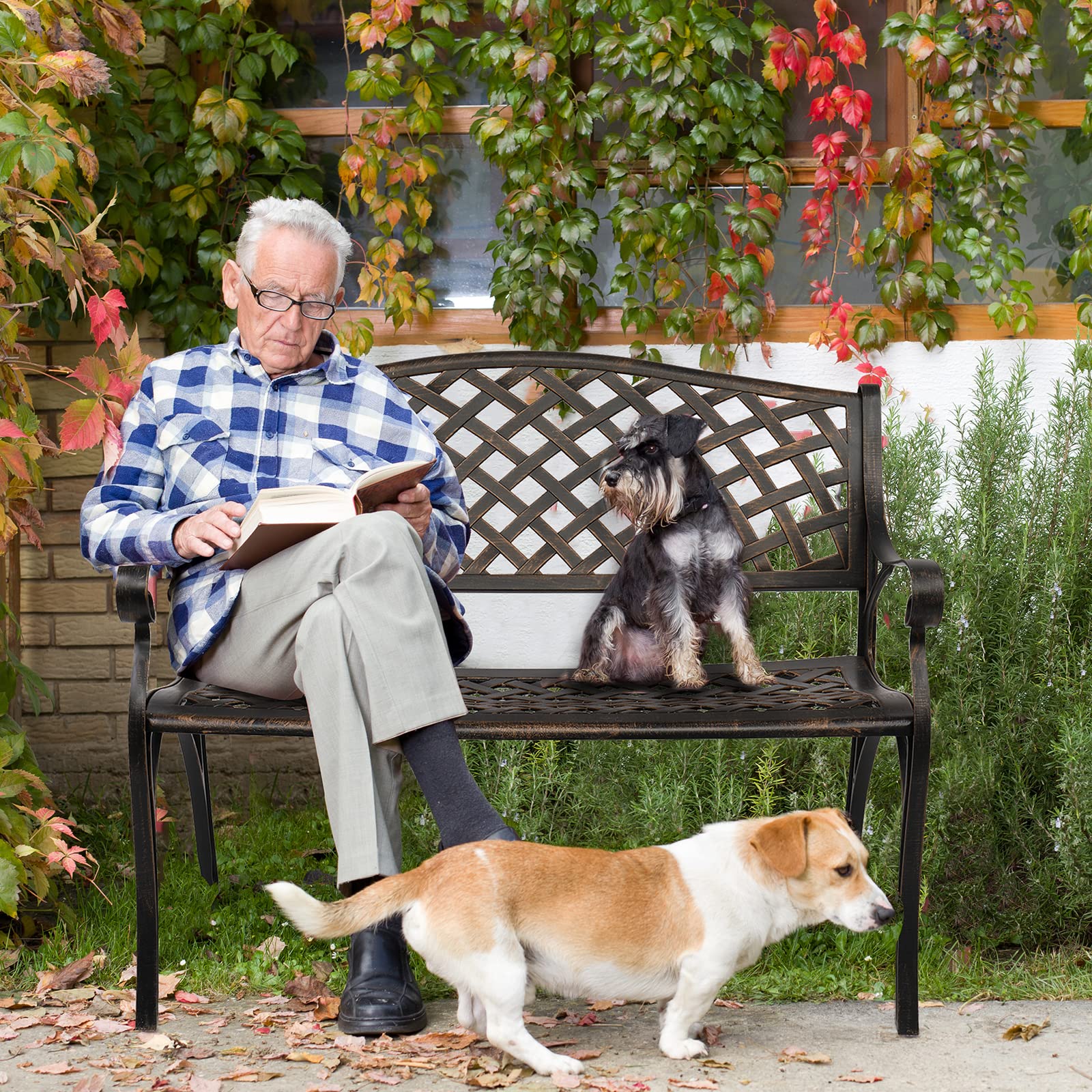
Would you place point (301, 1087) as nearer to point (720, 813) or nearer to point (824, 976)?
point (824, 976)

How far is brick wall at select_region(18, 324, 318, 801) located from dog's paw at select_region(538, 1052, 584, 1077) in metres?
2.27

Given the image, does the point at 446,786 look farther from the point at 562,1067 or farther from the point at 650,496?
the point at 650,496

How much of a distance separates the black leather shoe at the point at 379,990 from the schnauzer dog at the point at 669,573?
2.97 ft

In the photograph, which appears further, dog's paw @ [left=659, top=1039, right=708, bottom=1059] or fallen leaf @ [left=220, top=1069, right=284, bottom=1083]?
dog's paw @ [left=659, top=1039, right=708, bottom=1059]

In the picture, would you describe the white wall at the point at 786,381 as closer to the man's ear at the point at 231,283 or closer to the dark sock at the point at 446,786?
the man's ear at the point at 231,283

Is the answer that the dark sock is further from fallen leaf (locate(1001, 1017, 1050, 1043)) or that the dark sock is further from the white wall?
the white wall

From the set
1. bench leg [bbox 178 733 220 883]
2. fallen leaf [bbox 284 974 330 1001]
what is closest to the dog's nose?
fallen leaf [bbox 284 974 330 1001]

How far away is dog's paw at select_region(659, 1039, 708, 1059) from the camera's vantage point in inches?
90.9

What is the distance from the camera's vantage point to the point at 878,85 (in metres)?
4.31

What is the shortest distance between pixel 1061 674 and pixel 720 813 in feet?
3.39

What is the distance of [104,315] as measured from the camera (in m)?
3.00

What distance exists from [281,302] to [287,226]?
0.61ft

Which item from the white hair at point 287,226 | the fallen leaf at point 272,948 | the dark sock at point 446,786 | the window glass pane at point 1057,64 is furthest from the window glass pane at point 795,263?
the fallen leaf at point 272,948

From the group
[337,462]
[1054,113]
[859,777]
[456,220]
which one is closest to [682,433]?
[337,462]
